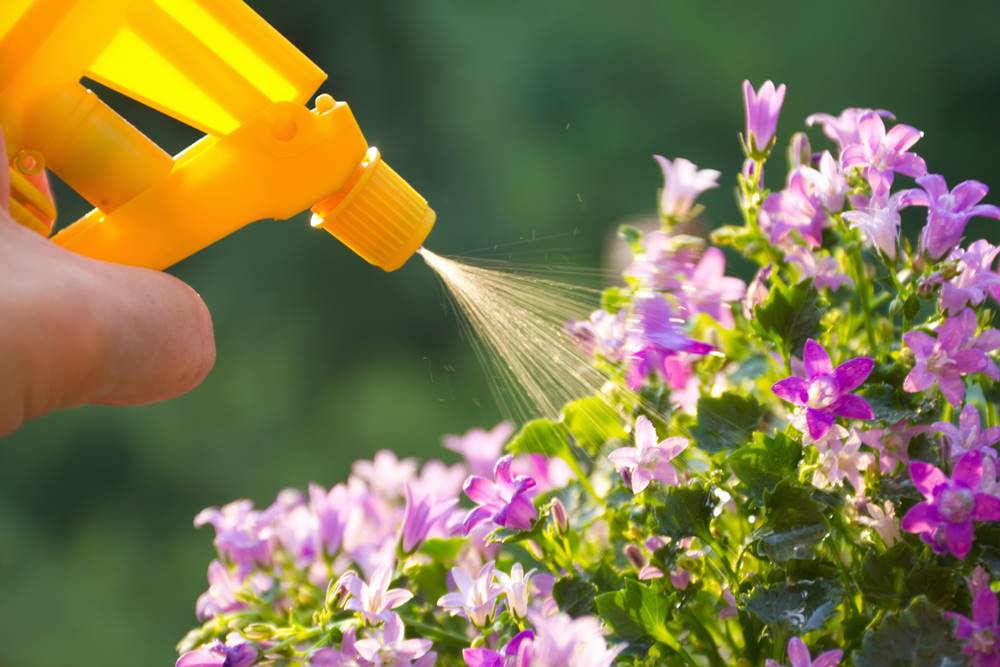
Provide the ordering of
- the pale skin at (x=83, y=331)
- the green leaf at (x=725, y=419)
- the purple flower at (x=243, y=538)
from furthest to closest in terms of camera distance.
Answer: the purple flower at (x=243, y=538), the green leaf at (x=725, y=419), the pale skin at (x=83, y=331)

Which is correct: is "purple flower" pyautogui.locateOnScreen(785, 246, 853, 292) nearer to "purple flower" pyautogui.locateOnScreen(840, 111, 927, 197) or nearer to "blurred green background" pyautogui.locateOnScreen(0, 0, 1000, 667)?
"purple flower" pyautogui.locateOnScreen(840, 111, 927, 197)

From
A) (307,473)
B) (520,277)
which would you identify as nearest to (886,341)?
(520,277)

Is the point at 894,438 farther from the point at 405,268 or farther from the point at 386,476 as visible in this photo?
the point at 405,268

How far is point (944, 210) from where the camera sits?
44cm

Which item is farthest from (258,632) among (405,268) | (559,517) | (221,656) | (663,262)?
(405,268)

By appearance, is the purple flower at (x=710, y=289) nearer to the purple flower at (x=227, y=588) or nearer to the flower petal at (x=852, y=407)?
the flower petal at (x=852, y=407)

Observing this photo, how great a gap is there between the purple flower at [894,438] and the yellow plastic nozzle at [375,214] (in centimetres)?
20

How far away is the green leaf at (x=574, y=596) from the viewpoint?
44 cm

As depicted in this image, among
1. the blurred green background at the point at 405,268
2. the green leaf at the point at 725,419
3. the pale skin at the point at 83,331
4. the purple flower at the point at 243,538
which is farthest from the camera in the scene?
the blurred green background at the point at 405,268

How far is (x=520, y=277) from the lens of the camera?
0.56 meters

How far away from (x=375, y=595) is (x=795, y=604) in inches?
5.8

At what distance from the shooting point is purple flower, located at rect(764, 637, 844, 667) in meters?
0.39

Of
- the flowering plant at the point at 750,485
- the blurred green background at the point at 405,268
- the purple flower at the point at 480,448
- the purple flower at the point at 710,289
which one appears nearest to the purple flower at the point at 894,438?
the flowering plant at the point at 750,485

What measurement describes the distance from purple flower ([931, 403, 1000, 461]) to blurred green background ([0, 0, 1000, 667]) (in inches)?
33.9
